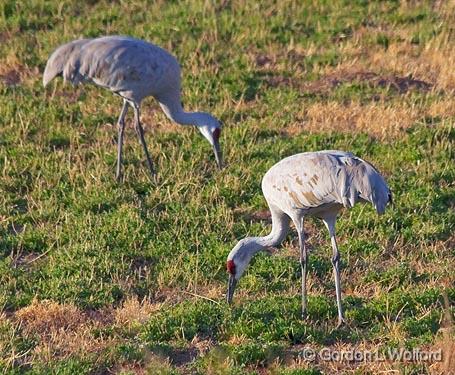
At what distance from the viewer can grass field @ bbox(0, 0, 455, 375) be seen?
7.47 m

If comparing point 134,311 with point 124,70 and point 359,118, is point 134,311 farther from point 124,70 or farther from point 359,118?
point 359,118

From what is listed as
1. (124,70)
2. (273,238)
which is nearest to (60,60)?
(124,70)

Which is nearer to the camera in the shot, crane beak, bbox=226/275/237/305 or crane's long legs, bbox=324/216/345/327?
crane's long legs, bbox=324/216/345/327

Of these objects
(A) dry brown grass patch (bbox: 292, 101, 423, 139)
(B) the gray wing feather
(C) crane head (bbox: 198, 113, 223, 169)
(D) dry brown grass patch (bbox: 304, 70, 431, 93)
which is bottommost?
(D) dry brown grass patch (bbox: 304, 70, 431, 93)

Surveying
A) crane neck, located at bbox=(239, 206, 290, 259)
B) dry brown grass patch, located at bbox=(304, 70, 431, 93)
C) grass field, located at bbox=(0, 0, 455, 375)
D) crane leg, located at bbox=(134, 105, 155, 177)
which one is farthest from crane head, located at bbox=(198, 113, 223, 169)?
crane neck, located at bbox=(239, 206, 290, 259)

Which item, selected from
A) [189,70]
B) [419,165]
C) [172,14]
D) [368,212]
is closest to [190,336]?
[368,212]

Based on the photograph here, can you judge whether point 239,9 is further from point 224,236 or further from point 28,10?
point 224,236

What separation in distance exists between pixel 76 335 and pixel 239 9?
26.0 ft

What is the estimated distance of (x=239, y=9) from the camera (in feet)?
48.1

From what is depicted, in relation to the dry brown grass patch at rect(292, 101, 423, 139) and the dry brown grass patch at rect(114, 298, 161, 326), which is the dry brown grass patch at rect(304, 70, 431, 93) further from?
the dry brown grass patch at rect(114, 298, 161, 326)

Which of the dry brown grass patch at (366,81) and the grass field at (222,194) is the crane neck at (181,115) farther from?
the dry brown grass patch at (366,81)

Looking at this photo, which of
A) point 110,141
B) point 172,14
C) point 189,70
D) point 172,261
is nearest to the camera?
point 172,261

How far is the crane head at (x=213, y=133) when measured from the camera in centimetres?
1055

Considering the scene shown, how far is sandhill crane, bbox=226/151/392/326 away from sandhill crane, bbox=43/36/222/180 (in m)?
2.43
